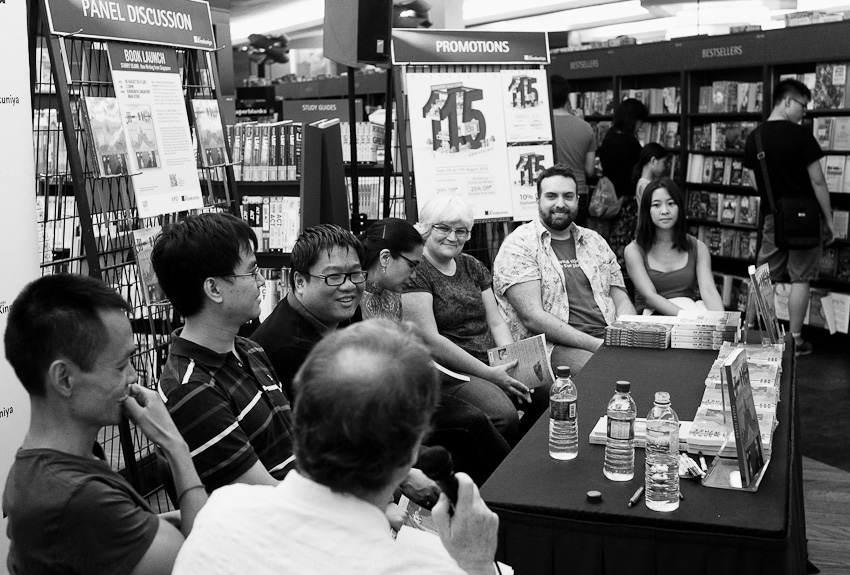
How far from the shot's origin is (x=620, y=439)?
223 cm

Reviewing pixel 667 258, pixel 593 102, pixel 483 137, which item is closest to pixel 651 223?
pixel 667 258

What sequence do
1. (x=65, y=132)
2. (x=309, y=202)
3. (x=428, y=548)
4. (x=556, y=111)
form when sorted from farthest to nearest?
1. (x=556, y=111)
2. (x=309, y=202)
3. (x=65, y=132)
4. (x=428, y=548)

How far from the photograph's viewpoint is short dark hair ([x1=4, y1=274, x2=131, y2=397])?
5.04ft

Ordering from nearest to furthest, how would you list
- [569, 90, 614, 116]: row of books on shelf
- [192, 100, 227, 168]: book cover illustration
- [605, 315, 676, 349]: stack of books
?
1. [605, 315, 676, 349]: stack of books
2. [192, 100, 227, 168]: book cover illustration
3. [569, 90, 614, 116]: row of books on shelf

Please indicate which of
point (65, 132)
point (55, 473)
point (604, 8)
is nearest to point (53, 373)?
point (55, 473)

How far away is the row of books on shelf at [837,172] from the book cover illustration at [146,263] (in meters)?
5.46

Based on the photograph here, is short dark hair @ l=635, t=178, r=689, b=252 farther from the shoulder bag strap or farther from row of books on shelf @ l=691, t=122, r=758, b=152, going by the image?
row of books on shelf @ l=691, t=122, r=758, b=152

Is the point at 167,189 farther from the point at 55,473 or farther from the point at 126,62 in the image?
the point at 55,473

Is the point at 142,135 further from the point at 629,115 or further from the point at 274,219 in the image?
the point at 629,115

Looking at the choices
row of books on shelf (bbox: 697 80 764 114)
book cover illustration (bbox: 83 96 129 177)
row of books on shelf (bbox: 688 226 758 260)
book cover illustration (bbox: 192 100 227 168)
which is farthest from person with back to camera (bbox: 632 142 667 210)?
book cover illustration (bbox: 83 96 129 177)

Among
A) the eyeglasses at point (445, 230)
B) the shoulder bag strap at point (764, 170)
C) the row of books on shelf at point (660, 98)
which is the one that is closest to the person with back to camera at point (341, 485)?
the eyeglasses at point (445, 230)

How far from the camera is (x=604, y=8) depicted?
13359 mm

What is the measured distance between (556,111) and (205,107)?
3988 mm

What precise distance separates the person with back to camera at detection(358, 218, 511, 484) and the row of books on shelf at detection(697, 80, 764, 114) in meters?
5.33
